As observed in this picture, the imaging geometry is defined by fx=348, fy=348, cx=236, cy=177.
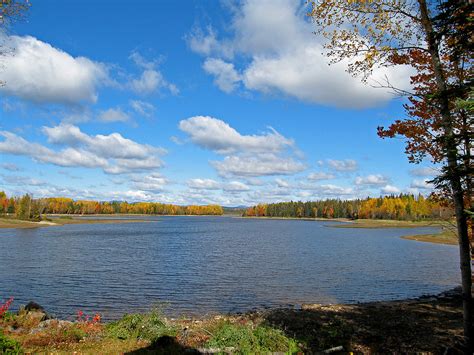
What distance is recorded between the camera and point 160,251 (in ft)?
201

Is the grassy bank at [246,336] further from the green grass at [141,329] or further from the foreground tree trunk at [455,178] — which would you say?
the foreground tree trunk at [455,178]

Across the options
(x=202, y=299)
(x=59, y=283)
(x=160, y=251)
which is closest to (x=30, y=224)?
(x=160, y=251)

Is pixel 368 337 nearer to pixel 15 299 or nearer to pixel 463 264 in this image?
pixel 463 264

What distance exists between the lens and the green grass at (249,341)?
11781 millimetres

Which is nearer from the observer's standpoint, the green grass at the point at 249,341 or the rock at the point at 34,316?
the green grass at the point at 249,341

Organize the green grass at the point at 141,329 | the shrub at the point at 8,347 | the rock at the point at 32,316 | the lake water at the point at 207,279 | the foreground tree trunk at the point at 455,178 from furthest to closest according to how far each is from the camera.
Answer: the lake water at the point at 207,279 < the rock at the point at 32,316 < the green grass at the point at 141,329 < the foreground tree trunk at the point at 455,178 < the shrub at the point at 8,347

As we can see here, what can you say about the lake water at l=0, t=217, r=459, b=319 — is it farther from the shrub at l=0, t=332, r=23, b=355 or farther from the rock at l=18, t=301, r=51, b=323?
the shrub at l=0, t=332, r=23, b=355

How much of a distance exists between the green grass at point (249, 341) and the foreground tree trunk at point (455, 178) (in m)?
5.80

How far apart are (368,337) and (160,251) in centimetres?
5081

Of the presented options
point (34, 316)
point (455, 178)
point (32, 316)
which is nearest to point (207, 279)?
point (34, 316)

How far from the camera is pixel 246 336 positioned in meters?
12.5

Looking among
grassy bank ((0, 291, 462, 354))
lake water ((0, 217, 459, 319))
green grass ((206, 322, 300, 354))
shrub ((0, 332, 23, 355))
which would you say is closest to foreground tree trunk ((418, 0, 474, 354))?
grassy bank ((0, 291, 462, 354))

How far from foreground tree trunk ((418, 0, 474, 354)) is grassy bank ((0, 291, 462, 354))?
146 cm

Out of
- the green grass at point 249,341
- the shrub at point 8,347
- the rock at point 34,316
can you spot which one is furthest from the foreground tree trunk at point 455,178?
the rock at point 34,316
